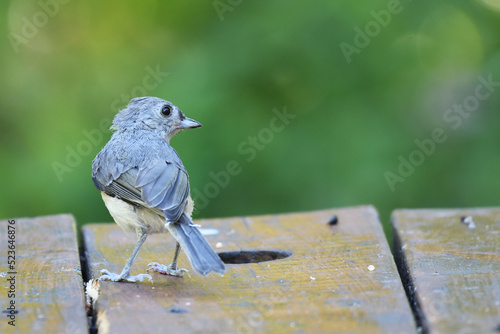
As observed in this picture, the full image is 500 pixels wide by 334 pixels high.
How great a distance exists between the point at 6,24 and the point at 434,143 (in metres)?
3.95

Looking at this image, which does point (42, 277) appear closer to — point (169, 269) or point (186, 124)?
point (169, 269)

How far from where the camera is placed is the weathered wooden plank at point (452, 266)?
8.46 ft

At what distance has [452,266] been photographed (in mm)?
3266

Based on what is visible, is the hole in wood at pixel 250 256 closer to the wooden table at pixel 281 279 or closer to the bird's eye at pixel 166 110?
the wooden table at pixel 281 279

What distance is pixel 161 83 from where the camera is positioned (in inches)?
235

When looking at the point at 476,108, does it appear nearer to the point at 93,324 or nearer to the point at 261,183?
the point at 261,183

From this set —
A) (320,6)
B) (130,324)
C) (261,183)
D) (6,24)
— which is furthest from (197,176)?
(130,324)

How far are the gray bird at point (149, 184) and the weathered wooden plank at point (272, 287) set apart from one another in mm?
151

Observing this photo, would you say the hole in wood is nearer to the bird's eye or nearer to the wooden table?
the wooden table

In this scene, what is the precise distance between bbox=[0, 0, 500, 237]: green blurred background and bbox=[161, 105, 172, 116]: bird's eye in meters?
1.65

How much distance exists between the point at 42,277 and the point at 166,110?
1.22 m

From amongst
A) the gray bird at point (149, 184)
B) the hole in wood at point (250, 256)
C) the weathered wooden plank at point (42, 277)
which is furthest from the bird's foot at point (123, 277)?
the hole in wood at point (250, 256)

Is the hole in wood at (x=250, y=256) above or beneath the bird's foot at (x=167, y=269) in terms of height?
beneath

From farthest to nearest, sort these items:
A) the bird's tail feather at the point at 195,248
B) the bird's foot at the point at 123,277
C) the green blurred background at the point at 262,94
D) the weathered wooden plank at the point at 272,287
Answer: the green blurred background at the point at 262,94 < the bird's foot at the point at 123,277 < the bird's tail feather at the point at 195,248 < the weathered wooden plank at the point at 272,287
